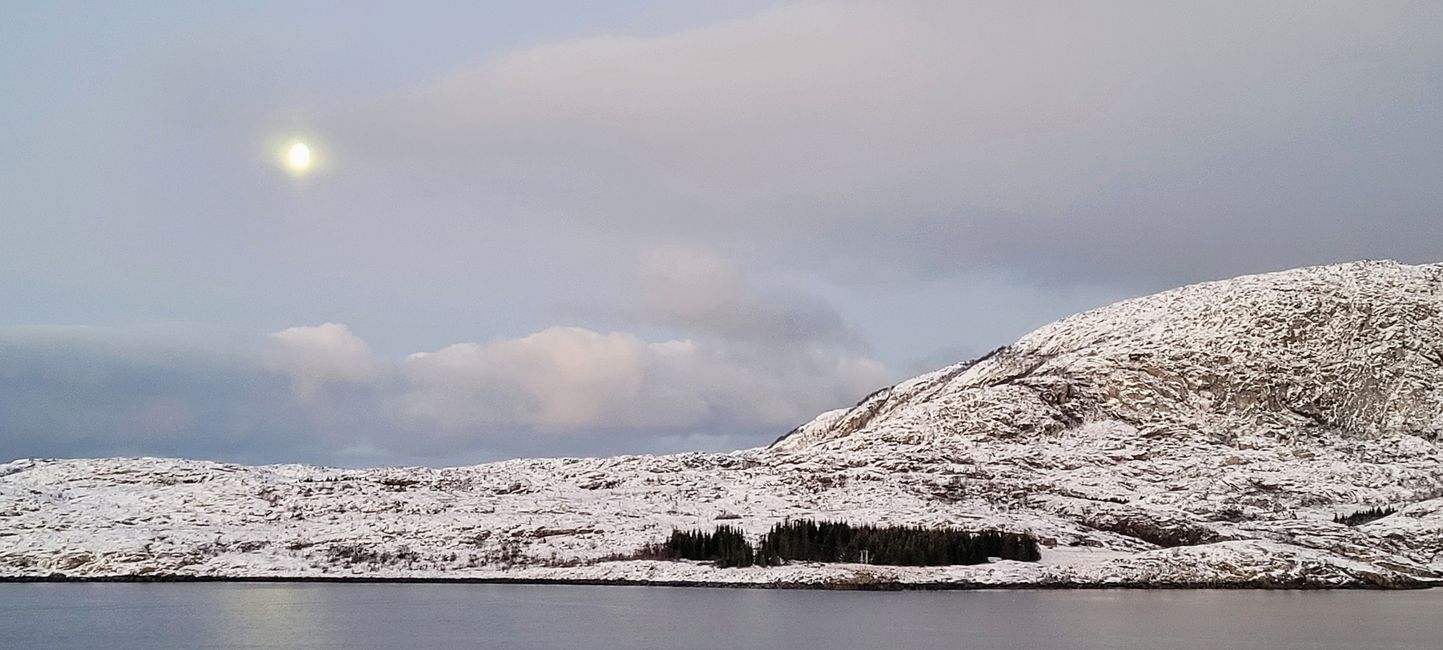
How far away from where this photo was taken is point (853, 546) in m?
154

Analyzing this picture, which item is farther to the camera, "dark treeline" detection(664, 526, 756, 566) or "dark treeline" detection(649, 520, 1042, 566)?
"dark treeline" detection(664, 526, 756, 566)

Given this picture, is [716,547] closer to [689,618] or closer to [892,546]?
[892,546]

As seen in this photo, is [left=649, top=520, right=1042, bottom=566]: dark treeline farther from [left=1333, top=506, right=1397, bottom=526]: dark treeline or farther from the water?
[left=1333, top=506, right=1397, bottom=526]: dark treeline

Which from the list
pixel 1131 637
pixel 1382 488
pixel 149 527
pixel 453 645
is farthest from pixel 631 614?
pixel 1382 488

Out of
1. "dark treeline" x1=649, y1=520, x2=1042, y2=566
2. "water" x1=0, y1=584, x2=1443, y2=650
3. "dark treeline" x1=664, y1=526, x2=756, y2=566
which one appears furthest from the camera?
"dark treeline" x1=664, y1=526, x2=756, y2=566

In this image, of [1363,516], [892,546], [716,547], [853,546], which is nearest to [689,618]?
[716,547]

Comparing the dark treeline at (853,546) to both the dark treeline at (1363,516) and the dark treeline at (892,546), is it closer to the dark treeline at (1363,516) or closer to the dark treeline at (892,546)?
the dark treeline at (892,546)

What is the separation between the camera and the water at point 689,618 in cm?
8462

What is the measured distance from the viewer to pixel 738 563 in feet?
495

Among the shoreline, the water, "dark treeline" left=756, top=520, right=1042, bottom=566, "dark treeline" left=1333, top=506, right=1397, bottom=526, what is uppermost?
"dark treeline" left=1333, top=506, right=1397, bottom=526

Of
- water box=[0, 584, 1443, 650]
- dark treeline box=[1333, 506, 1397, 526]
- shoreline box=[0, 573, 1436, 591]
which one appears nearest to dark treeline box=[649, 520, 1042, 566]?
shoreline box=[0, 573, 1436, 591]

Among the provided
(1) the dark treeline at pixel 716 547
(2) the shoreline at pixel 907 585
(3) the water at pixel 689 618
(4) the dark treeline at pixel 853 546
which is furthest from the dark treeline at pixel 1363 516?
(1) the dark treeline at pixel 716 547

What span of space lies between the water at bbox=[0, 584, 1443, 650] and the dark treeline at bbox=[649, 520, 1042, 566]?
11.4m

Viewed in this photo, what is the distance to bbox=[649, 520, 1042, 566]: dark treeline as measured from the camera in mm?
151500
